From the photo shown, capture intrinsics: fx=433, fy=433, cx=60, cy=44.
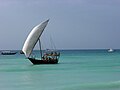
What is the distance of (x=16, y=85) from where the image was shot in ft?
92.1

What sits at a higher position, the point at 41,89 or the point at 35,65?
the point at 41,89

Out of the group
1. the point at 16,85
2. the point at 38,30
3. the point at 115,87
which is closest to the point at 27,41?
the point at 38,30

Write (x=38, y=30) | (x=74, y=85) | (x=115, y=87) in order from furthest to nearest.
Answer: (x=38, y=30) → (x=74, y=85) → (x=115, y=87)

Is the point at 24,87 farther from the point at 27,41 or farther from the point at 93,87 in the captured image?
the point at 27,41

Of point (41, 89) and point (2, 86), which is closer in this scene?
Answer: point (41, 89)

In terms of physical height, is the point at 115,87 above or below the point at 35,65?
above

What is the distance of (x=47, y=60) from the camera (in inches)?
2099

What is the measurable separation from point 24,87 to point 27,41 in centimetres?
2607

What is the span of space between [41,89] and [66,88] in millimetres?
1496

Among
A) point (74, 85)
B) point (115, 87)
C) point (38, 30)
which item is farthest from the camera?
point (38, 30)

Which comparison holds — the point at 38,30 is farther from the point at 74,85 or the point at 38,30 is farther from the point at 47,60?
the point at 74,85

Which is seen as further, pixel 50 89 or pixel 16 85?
pixel 16 85

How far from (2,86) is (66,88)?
14.3ft

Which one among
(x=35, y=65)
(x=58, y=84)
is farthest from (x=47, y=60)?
(x=58, y=84)
